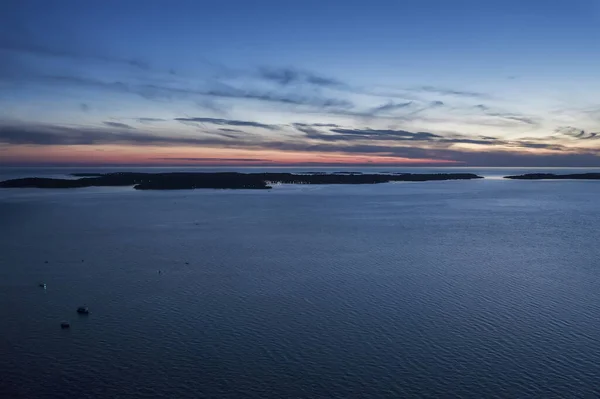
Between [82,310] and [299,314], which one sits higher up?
[82,310]

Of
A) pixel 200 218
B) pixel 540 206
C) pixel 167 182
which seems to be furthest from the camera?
pixel 167 182

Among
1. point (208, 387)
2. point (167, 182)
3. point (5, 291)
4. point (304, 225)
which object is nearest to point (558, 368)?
point (208, 387)

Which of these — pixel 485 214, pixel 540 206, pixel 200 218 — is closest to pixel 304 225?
pixel 200 218

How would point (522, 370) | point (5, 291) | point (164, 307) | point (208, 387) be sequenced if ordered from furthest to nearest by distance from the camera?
point (5, 291), point (164, 307), point (522, 370), point (208, 387)

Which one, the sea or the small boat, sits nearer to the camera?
the sea

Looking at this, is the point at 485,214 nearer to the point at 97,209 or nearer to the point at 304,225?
the point at 304,225

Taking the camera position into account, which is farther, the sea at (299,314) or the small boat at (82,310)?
the small boat at (82,310)

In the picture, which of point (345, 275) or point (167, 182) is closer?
point (345, 275)
